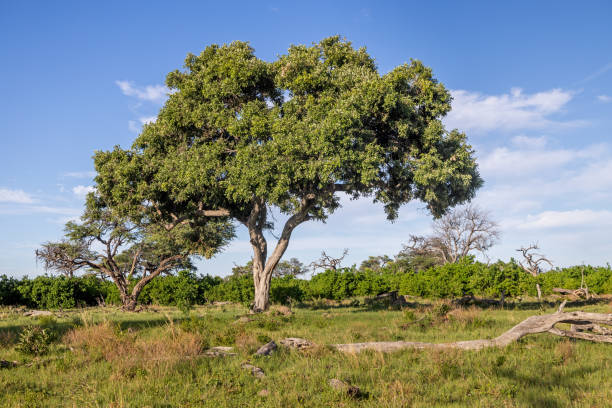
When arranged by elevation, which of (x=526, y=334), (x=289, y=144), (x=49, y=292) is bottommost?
(x=526, y=334)

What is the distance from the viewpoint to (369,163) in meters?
21.0

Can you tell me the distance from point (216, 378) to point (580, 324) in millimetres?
12478

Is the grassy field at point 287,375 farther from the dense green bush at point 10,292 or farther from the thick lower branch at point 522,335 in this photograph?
the dense green bush at point 10,292

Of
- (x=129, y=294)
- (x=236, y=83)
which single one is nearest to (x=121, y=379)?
(x=236, y=83)

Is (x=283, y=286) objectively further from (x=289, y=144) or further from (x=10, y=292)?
(x=10, y=292)

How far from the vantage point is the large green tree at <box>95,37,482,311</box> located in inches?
821

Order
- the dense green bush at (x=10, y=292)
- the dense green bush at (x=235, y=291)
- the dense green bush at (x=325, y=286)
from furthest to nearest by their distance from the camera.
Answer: the dense green bush at (x=235, y=291) < the dense green bush at (x=10, y=292) < the dense green bush at (x=325, y=286)

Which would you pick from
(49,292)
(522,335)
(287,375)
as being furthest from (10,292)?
(522,335)

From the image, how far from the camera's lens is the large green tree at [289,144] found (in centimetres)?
2084

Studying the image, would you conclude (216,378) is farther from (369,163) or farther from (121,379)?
(369,163)

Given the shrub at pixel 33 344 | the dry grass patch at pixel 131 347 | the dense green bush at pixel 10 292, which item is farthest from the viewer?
the dense green bush at pixel 10 292

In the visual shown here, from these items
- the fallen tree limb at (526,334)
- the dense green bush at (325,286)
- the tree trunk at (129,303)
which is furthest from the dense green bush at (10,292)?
the fallen tree limb at (526,334)

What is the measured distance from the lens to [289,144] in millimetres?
20406

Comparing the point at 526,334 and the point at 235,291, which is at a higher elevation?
the point at 235,291
